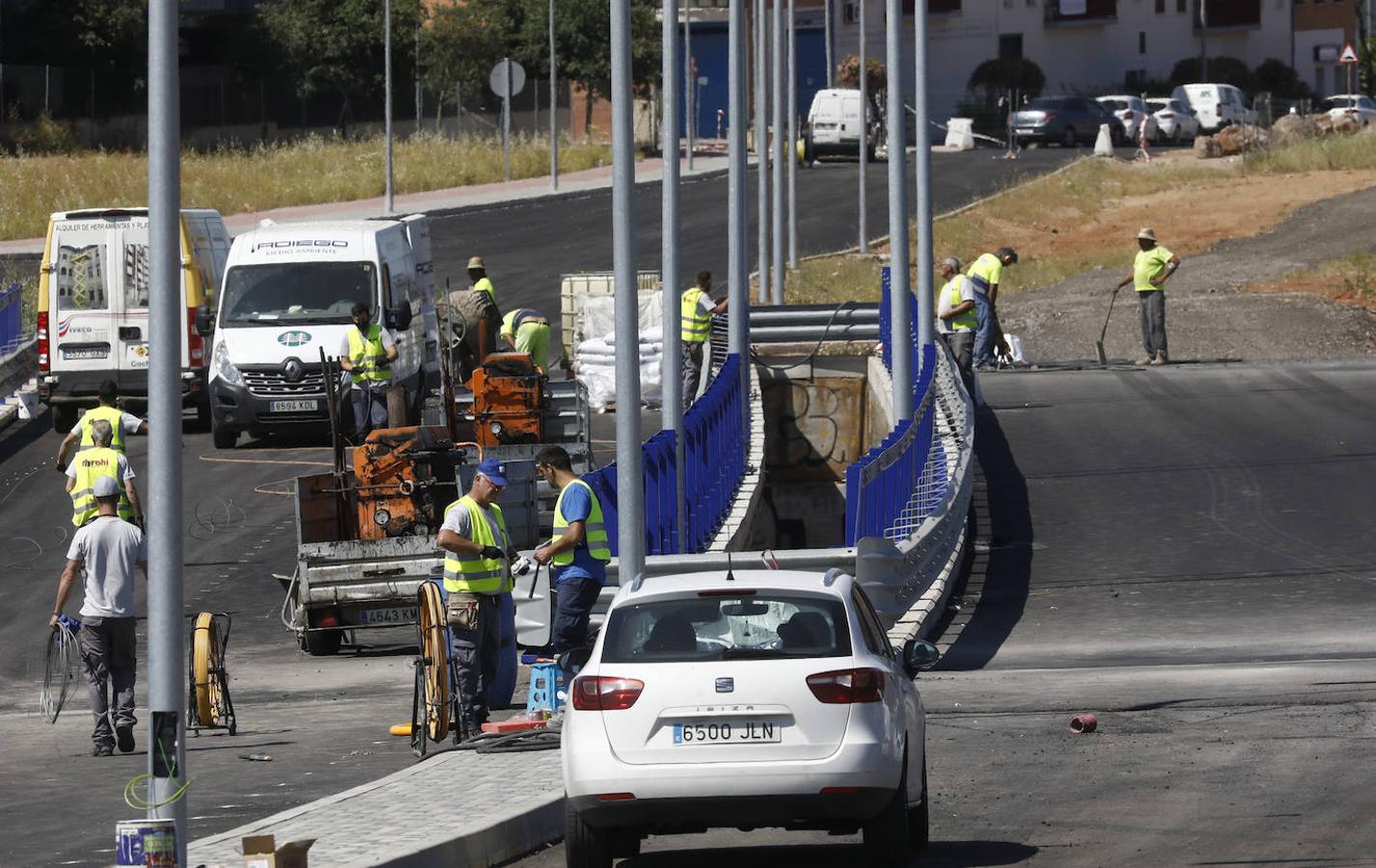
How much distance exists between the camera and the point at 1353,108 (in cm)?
8238

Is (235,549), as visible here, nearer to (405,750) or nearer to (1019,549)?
(1019,549)

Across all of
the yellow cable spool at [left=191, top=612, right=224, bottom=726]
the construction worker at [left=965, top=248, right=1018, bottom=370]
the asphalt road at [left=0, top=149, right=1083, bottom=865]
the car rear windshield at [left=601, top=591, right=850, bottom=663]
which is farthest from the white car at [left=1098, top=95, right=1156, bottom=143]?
the car rear windshield at [left=601, top=591, right=850, bottom=663]

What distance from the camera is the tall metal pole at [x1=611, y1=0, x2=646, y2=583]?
15703 mm

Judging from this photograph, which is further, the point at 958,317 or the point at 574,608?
the point at 958,317

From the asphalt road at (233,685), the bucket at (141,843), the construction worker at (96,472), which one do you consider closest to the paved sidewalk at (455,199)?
the asphalt road at (233,685)

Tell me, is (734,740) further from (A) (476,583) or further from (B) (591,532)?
(B) (591,532)

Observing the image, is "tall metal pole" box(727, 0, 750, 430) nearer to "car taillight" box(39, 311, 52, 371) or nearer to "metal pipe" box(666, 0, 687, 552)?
"metal pipe" box(666, 0, 687, 552)

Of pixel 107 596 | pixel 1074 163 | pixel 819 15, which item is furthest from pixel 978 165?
pixel 107 596

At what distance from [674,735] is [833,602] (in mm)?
990

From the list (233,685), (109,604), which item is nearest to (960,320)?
(233,685)

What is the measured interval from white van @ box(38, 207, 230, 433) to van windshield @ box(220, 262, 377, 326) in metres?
0.98

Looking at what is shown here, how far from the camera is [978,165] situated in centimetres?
7038

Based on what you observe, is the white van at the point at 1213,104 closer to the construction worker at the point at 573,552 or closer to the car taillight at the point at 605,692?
the construction worker at the point at 573,552

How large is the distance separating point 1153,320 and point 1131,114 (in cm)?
4468
